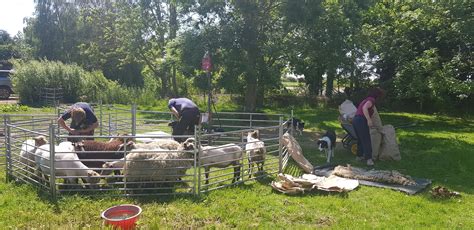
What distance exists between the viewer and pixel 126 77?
1328 inches

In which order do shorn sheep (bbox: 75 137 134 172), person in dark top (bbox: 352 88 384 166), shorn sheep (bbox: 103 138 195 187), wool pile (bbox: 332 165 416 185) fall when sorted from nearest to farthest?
shorn sheep (bbox: 103 138 195 187) < shorn sheep (bbox: 75 137 134 172) < wool pile (bbox: 332 165 416 185) < person in dark top (bbox: 352 88 384 166)

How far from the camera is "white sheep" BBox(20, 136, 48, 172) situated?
688 centimetres

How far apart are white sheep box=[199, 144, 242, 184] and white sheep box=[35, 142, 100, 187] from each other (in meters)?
1.73

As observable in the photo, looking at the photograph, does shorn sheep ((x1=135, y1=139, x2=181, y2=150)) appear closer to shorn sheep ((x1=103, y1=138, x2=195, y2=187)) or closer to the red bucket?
shorn sheep ((x1=103, y1=138, x2=195, y2=187))

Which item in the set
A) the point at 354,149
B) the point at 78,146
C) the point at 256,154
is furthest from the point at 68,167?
the point at 354,149

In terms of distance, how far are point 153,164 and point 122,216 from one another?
1.33 meters

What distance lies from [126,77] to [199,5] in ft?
65.5

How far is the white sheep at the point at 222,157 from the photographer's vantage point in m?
6.92

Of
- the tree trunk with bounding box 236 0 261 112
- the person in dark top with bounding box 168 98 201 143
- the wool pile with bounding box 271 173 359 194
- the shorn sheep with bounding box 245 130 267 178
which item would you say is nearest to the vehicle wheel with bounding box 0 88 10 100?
the tree trunk with bounding box 236 0 261 112

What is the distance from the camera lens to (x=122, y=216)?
5.22 meters

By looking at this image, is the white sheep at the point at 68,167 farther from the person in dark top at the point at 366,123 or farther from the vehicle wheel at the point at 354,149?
the vehicle wheel at the point at 354,149

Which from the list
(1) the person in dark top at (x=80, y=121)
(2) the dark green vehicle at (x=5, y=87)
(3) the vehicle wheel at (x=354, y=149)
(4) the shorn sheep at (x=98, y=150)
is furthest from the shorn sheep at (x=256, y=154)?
(2) the dark green vehicle at (x=5, y=87)

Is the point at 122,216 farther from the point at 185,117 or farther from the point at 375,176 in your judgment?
the point at 375,176

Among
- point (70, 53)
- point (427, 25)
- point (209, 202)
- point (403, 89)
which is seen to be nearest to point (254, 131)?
point (209, 202)
